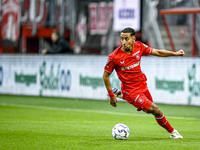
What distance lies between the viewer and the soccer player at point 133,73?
787cm

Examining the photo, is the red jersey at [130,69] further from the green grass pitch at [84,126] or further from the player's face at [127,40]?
the green grass pitch at [84,126]

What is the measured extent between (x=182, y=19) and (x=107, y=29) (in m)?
4.36

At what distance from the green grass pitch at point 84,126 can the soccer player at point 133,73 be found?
18.7 inches

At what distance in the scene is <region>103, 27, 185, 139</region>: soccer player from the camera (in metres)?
7.87

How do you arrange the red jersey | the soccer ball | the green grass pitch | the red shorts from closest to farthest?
the green grass pitch < the soccer ball < the red shorts < the red jersey

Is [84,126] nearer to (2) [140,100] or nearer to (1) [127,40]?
(2) [140,100]

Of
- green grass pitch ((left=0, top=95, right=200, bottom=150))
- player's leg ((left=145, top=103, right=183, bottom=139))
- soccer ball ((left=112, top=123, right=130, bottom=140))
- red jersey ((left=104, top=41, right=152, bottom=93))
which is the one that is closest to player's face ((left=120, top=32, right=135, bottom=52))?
red jersey ((left=104, top=41, right=152, bottom=93))

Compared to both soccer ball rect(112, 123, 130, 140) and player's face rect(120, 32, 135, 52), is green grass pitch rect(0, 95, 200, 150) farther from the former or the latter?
player's face rect(120, 32, 135, 52)

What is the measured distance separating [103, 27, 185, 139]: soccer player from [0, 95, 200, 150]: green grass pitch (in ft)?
1.56

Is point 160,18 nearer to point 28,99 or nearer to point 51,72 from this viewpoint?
point 51,72

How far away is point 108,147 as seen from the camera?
689cm

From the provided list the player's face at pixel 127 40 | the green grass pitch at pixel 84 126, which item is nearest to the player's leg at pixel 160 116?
the green grass pitch at pixel 84 126

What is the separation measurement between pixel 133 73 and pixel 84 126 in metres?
2.15

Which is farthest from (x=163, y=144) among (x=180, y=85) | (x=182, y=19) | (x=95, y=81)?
(x=182, y=19)
